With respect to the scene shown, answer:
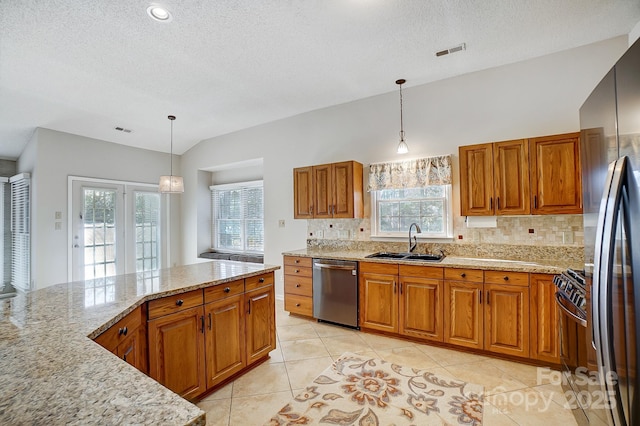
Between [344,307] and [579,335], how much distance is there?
2.34m

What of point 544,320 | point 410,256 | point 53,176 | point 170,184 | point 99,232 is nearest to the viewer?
point 544,320

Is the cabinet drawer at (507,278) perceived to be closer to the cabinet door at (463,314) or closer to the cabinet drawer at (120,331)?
the cabinet door at (463,314)

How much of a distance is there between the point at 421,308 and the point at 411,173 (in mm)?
1659

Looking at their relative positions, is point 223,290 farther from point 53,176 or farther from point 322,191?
point 53,176

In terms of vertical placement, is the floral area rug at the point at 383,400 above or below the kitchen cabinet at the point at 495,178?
below

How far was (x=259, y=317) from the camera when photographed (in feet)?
8.34

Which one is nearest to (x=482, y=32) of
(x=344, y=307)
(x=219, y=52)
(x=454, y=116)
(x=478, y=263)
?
(x=454, y=116)

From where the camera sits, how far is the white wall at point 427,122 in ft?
9.60

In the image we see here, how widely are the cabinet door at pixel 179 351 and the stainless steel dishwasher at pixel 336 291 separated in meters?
1.79

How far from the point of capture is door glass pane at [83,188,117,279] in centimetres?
475

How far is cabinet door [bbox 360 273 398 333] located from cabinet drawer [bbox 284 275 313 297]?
745 mm

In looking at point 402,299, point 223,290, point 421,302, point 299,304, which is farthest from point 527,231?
point 223,290

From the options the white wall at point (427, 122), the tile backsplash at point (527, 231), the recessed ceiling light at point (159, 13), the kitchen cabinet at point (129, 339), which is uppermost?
the recessed ceiling light at point (159, 13)

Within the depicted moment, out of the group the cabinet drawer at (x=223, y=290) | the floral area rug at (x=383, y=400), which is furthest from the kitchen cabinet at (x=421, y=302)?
the cabinet drawer at (x=223, y=290)
